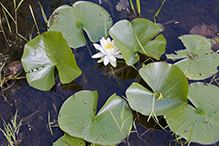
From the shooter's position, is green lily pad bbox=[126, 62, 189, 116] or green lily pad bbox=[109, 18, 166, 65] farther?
green lily pad bbox=[109, 18, 166, 65]

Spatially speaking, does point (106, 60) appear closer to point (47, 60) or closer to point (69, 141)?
point (47, 60)

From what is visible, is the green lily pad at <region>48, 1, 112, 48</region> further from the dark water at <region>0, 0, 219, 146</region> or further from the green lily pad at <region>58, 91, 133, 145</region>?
the green lily pad at <region>58, 91, 133, 145</region>

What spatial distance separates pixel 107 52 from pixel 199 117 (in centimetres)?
121

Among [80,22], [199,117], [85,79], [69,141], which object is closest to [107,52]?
[85,79]

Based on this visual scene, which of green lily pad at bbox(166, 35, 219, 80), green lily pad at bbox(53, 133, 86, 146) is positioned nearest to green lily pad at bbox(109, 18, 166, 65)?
green lily pad at bbox(166, 35, 219, 80)

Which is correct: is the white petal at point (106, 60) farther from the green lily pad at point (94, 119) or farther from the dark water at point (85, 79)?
the green lily pad at point (94, 119)

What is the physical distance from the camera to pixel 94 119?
1788mm

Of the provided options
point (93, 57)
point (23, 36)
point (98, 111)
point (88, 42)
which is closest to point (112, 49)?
point (93, 57)

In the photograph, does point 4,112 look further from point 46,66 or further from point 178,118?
point 178,118

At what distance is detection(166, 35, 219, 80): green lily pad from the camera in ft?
6.98

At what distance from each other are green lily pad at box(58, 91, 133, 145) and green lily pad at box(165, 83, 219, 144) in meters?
0.47

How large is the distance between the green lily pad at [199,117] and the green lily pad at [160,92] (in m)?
0.12

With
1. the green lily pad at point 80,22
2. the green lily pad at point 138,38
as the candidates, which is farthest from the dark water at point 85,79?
the green lily pad at point 138,38

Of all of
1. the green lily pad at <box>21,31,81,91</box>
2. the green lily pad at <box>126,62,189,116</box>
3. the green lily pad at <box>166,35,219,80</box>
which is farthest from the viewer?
the green lily pad at <box>166,35,219,80</box>
